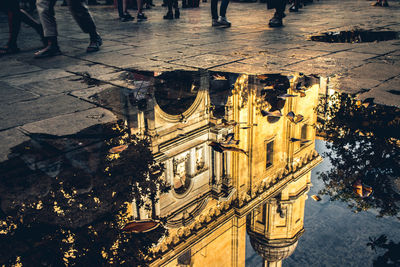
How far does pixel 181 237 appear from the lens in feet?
5.80

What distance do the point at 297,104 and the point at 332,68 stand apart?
1251 millimetres

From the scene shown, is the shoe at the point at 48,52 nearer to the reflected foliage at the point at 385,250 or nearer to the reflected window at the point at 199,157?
the reflected window at the point at 199,157

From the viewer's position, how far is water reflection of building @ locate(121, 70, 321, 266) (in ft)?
6.11

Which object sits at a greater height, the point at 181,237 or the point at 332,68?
the point at 332,68

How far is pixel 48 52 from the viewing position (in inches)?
202

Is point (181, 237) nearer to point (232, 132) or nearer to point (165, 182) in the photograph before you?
point (165, 182)

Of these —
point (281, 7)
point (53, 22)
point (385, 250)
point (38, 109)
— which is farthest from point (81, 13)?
point (385, 250)

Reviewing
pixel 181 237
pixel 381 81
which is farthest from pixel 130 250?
pixel 381 81

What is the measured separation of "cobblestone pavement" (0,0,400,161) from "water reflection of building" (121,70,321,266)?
57cm

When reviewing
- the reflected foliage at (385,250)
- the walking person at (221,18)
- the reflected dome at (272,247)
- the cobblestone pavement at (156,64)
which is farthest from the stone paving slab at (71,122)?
the walking person at (221,18)

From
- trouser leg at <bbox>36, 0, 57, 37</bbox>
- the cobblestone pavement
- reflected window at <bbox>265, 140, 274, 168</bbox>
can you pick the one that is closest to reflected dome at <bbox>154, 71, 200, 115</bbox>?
the cobblestone pavement

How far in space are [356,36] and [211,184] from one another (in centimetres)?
521

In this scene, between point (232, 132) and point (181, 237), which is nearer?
point (181, 237)

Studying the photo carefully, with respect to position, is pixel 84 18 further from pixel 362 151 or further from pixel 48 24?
pixel 362 151
